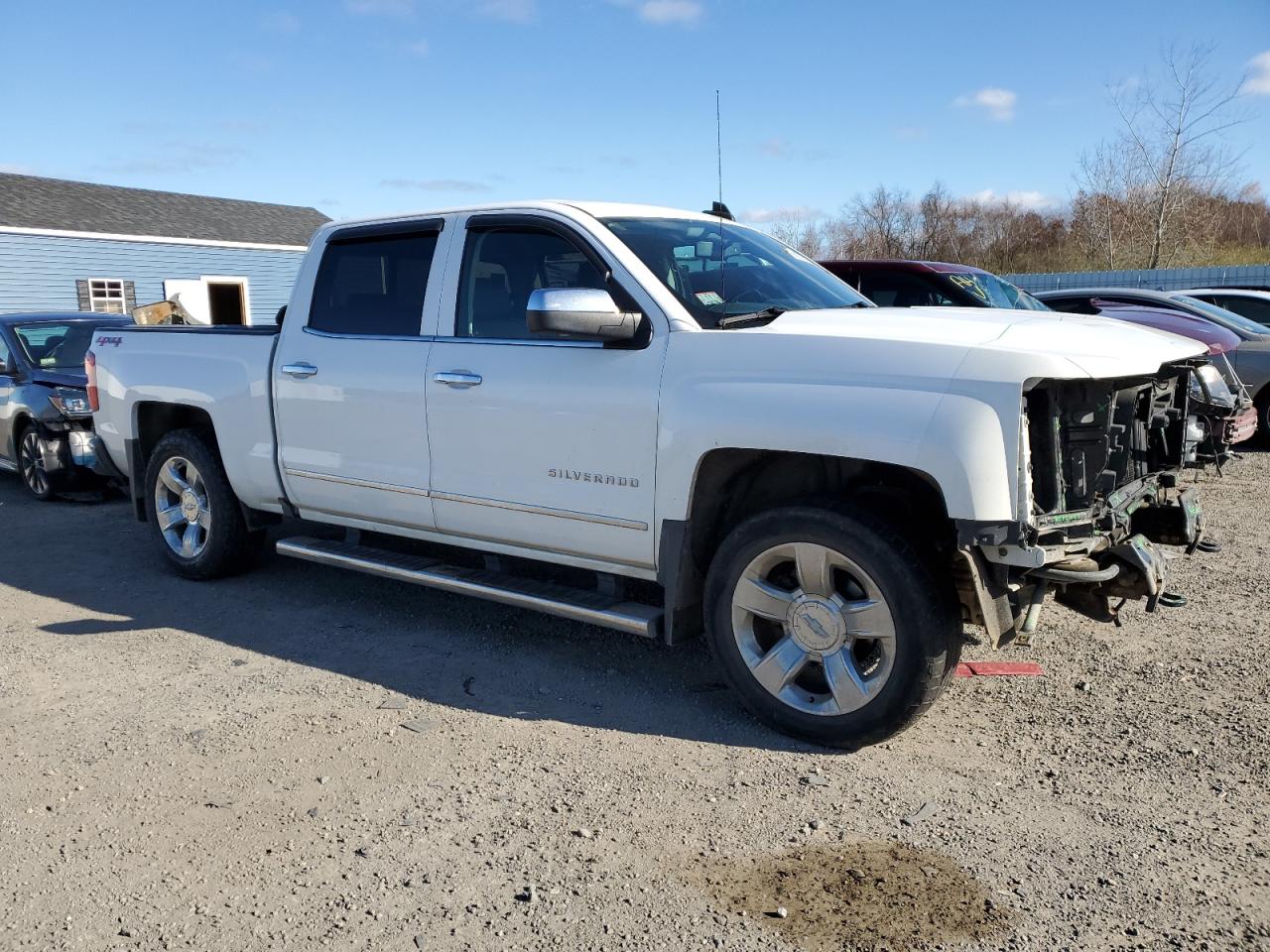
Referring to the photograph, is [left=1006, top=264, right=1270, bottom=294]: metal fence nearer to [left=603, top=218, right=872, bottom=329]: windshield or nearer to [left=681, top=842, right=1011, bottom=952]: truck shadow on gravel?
[left=603, top=218, right=872, bottom=329]: windshield

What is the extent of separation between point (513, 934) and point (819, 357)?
212cm

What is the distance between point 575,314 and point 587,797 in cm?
177

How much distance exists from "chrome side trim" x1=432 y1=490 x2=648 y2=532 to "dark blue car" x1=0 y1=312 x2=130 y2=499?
581 centimetres

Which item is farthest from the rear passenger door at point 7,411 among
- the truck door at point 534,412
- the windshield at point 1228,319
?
the windshield at point 1228,319

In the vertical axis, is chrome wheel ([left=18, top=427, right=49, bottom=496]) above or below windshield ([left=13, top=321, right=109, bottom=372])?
below

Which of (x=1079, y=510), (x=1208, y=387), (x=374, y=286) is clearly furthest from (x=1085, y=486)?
(x=374, y=286)

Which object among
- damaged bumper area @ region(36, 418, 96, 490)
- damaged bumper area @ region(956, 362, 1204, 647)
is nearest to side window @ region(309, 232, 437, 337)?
damaged bumper area @ region(956, 362, 1204, 647)

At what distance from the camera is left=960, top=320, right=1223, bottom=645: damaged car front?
11.4 ft

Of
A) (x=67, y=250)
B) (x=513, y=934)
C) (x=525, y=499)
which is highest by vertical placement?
(x=67, y=250)

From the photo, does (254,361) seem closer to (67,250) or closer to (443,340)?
(443,340)

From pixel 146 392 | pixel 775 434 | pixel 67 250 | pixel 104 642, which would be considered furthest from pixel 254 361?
pixel 67 250

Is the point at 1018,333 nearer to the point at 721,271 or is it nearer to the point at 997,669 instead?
the point at 721,271

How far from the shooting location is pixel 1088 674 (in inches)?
180

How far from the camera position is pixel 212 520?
20.2 ft
